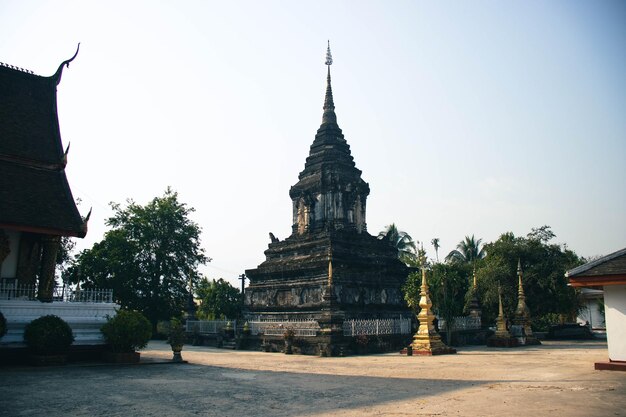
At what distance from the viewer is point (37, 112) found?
71.2 feet

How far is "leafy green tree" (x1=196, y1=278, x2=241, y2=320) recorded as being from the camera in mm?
43156

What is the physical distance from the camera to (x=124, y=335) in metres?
16.1

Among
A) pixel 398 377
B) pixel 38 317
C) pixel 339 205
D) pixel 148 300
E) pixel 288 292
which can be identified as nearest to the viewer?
pixel 398 377

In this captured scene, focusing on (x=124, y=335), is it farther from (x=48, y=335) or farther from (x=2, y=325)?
(x=2, y=325)

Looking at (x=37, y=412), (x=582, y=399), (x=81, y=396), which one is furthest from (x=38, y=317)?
(x=582, y=399)

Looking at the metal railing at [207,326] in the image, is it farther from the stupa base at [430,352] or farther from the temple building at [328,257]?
the stupa base at [430,352]

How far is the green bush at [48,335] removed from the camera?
14844 mm

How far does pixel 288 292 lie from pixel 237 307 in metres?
16.5

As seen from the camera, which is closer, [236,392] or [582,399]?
[582,399]

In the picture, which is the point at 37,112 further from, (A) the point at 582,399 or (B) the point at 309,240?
(A) the point at 582,399

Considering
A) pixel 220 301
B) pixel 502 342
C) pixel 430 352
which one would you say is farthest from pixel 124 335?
pixel 220 301

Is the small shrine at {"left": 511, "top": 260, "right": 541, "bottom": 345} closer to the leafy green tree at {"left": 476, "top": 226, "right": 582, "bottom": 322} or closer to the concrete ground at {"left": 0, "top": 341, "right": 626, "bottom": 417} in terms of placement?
the leafy green tree at {"left": 476, "top": 226, "right": 582, "bottom": 322}

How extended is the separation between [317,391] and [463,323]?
21.0 meters

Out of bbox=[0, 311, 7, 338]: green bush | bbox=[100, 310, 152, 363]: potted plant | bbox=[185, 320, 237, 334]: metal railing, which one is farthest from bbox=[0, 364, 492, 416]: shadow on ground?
bbox=[185, 320, 237, 334]: metal railing
